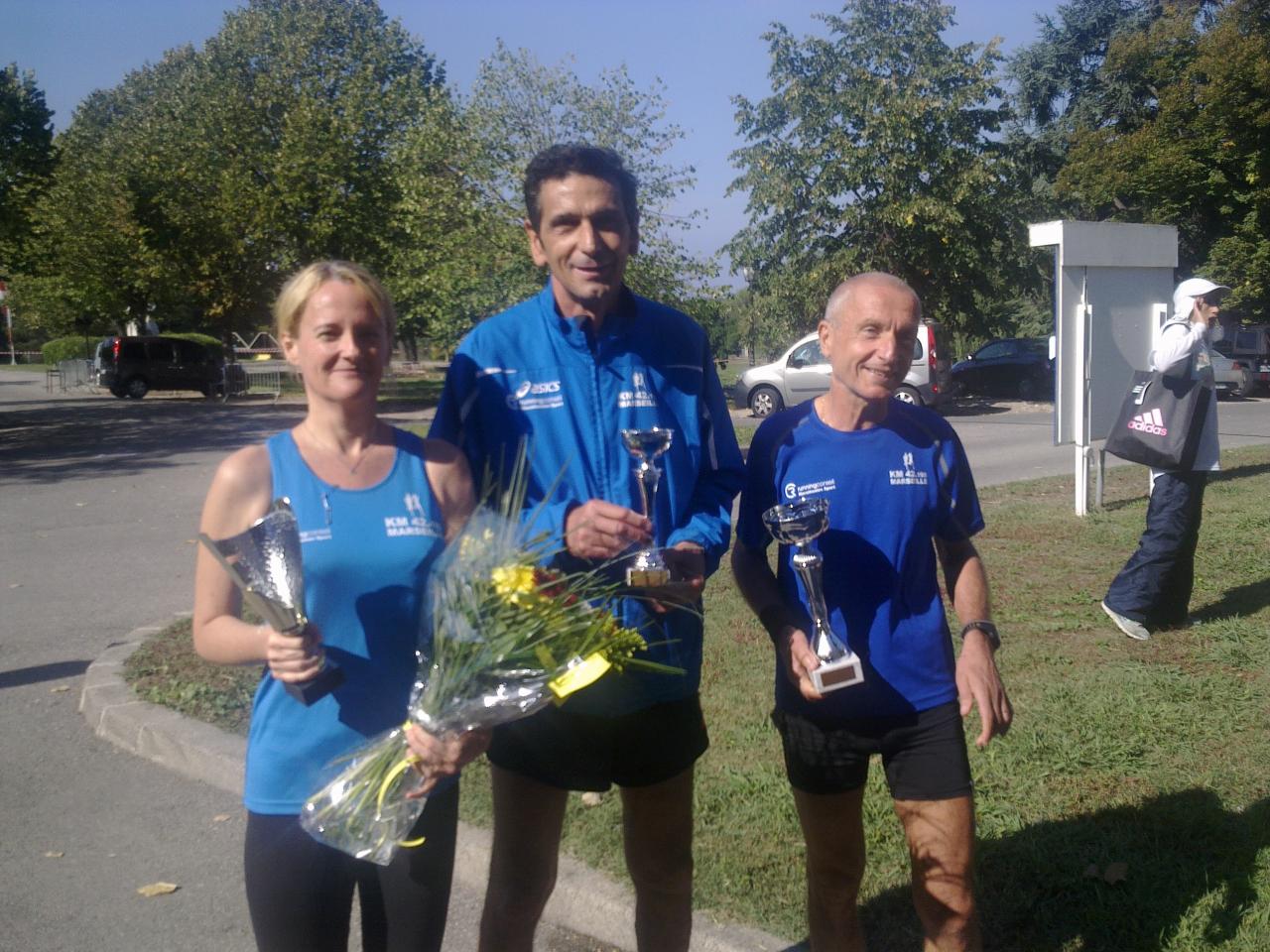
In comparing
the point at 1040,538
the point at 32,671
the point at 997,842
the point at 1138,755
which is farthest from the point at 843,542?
the point at 1040,538

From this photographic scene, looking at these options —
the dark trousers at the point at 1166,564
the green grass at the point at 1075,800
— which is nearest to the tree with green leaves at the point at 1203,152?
the dark trousers at the point at 1166,564

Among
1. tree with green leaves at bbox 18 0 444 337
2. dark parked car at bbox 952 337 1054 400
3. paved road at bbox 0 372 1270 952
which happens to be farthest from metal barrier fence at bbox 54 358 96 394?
dark parked car at bbox 952 337 1054 400

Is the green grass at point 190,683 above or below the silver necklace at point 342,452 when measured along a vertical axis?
below

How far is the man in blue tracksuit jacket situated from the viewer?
2635 mm

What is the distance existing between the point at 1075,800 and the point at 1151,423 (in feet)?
10.4

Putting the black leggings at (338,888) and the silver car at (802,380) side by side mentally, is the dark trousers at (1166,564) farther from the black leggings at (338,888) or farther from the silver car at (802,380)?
the silver car at (802,380)

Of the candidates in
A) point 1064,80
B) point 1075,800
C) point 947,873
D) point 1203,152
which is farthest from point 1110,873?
point 1064,80

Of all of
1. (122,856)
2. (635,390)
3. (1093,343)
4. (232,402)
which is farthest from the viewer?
(232,402)

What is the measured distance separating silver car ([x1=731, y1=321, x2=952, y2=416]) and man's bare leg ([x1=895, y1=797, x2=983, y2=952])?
20.1 m

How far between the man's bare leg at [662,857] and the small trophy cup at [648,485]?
644 mm

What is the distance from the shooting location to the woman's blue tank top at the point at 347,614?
7.57 feet

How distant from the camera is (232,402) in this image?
33906 millimetres

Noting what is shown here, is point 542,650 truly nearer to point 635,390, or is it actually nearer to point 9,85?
point 635,390

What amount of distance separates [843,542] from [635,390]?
0.63 meters
